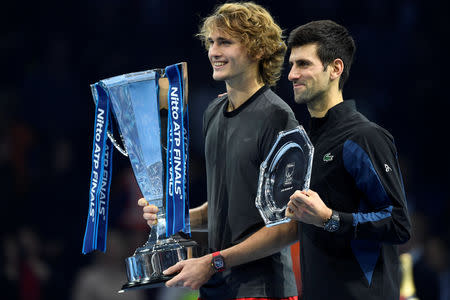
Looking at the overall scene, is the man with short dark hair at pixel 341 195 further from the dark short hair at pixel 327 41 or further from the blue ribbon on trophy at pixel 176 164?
the blue ribbon on trophy at pixel 176 164

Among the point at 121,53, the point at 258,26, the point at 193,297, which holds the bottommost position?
the point at 193,297

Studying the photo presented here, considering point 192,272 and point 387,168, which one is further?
point 192,272

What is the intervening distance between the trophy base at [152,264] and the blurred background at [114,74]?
7.45 feet

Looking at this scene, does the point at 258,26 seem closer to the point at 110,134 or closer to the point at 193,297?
the point at 110,134

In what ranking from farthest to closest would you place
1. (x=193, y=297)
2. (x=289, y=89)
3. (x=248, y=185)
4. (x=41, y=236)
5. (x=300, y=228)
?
(x=289, y=89) < (x=41, y=236) < (x=193, y=297) < (x=248, y=185) < (x=300, y=228)

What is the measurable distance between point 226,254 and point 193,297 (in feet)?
7.24

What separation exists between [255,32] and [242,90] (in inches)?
9.1

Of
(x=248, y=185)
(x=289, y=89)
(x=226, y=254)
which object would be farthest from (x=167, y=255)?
(x=289, y=89)

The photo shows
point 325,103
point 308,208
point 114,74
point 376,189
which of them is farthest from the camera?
point 114,74

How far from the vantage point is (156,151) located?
2.50 m

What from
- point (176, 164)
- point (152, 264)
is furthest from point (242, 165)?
point (152, 264)

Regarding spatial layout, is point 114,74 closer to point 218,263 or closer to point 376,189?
point 218,263

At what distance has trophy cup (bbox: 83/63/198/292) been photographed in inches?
95.0

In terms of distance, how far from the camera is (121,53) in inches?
229
